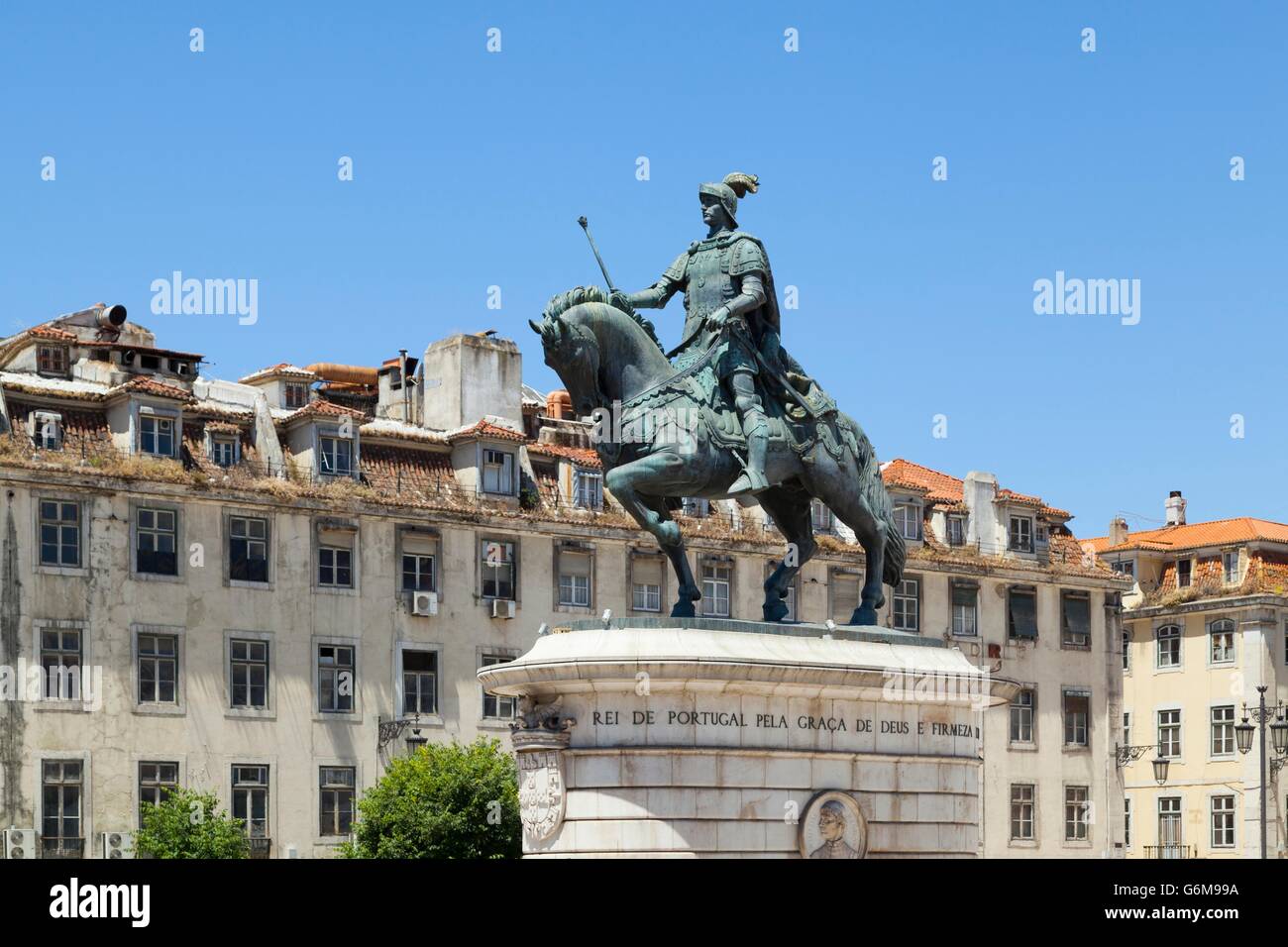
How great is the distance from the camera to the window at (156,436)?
192 feet

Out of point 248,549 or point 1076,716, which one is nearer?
point 248,549

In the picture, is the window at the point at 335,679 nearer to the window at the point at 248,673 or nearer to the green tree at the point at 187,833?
the window at the point at 248,673

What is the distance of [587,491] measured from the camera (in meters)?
65.6

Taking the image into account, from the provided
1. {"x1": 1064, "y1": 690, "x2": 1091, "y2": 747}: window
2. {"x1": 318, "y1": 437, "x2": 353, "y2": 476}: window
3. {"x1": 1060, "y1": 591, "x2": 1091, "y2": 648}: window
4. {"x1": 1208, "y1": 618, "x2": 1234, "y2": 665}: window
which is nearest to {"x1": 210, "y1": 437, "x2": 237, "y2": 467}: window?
{"x1": 318, "y1": 437, "x2": 353, "y2": 476}: window

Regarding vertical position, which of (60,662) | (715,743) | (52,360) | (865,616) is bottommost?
(715,743)

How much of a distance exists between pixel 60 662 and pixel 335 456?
885cm

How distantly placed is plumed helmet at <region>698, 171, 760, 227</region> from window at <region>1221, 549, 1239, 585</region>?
54524 millimetres

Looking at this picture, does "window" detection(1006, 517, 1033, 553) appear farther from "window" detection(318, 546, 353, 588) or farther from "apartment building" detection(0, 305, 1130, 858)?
"window" detection(318, 546, 353, 588)

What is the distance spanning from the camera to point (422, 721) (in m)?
61.2

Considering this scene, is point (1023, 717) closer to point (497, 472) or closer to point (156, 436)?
point (497, 472)

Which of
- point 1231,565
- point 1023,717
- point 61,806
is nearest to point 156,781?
point 61,806

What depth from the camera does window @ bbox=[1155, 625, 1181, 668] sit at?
82.5 meters

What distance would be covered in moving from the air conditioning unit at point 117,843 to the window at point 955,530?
26.7 m
